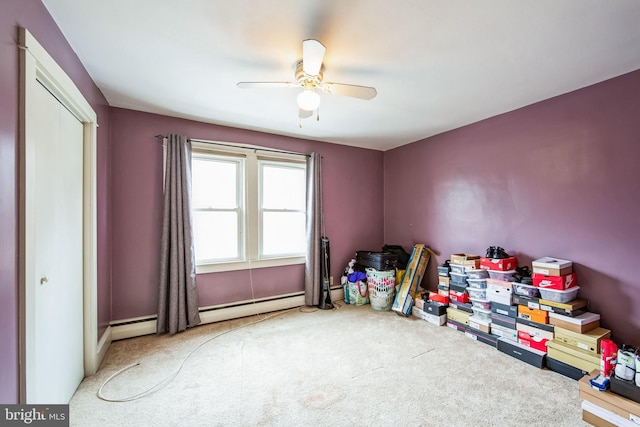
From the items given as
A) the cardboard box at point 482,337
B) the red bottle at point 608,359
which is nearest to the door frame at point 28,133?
the red bottle at point 608,359

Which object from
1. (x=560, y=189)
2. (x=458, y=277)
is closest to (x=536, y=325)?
(x=458, y=277)

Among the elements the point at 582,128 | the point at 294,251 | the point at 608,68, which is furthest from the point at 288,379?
the point at 608,68

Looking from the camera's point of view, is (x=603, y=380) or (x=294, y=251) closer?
(x=603, y=380)

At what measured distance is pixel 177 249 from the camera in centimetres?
293

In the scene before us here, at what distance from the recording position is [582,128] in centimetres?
240

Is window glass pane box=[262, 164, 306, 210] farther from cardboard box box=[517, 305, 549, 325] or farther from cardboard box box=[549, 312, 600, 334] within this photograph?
cardboard box box=[549, 312, 600, 334]

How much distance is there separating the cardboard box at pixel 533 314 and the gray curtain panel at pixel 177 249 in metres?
3.37

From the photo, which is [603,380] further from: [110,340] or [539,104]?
[110,340]

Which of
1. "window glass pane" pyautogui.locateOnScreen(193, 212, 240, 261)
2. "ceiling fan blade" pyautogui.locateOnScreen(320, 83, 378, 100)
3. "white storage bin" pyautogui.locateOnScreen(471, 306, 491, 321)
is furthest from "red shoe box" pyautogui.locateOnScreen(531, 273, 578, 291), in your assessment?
"window glass pane" pyautogui.locateOnScreen(193, 212, 240, 261)

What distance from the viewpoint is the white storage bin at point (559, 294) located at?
229cm

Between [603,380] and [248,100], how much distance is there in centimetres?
349

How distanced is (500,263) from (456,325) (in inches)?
Answer: 35.5

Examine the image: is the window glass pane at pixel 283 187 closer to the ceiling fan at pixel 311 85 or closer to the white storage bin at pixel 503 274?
the ceiling fan at pixel 311 85

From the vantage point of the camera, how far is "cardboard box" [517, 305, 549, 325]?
93.3 inches
